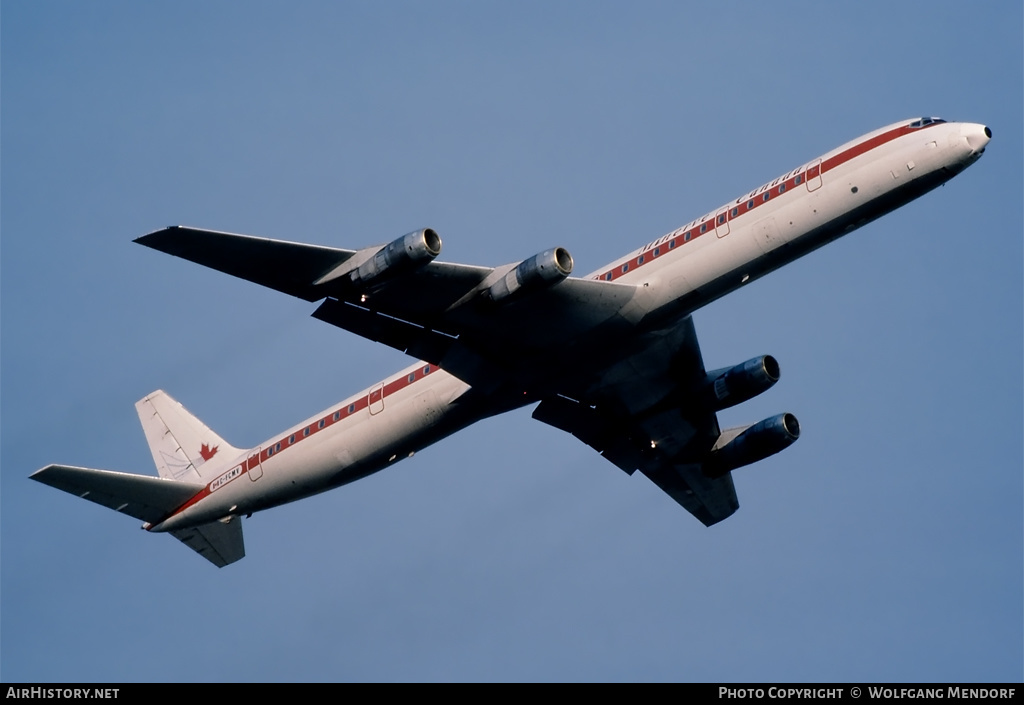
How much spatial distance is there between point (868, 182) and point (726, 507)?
1945cm

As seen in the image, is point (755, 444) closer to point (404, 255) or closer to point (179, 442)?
point (404, 255)

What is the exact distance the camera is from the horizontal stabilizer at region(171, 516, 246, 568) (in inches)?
2203

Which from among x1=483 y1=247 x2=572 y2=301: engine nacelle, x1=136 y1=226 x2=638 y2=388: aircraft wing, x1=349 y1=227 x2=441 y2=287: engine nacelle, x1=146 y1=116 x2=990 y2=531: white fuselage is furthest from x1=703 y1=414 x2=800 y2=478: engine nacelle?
x1=349 y1=227 x2=441 y2=287: engine nacelle

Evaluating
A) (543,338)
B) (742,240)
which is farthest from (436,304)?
(742,240)

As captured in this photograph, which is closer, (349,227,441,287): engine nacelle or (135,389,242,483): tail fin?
(349,227,441,287): engine nacelle

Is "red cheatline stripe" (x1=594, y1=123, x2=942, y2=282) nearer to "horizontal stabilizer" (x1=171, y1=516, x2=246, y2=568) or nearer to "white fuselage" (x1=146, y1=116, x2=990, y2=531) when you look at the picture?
"white fuselage" (x1=146, y1=116, x2=990, y2=531)

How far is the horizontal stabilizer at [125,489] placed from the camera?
49344mm

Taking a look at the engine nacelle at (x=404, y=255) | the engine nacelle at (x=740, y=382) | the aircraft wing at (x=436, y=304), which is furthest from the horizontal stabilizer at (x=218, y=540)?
the engine nacelle at (x=740, y=382)

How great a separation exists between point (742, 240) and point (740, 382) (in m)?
7.62

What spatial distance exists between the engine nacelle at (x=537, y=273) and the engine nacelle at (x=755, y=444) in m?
14.7

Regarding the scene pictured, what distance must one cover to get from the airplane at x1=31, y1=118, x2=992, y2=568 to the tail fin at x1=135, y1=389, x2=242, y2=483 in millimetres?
221

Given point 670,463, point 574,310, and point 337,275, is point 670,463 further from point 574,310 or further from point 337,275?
point 337,275
